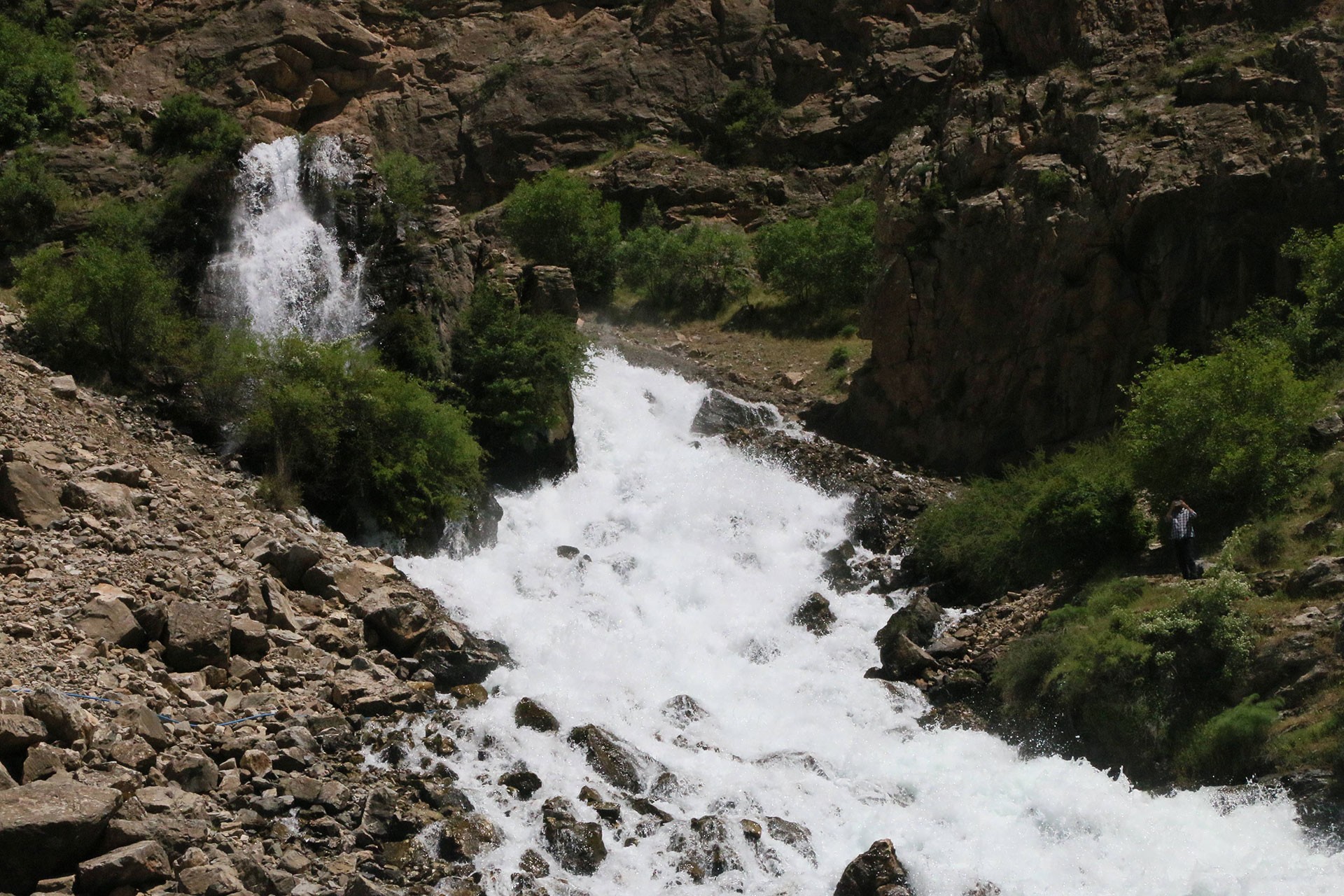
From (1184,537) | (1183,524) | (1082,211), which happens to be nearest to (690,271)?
(1082,211)

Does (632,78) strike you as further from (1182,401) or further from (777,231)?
(1182,401)

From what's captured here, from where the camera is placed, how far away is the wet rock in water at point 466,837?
13.3 metres

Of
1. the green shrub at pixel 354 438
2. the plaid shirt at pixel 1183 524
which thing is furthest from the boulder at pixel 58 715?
the plaid shirt at pixel 1183 524

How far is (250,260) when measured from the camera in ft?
84.6

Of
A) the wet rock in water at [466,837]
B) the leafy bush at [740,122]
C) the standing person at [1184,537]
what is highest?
the leafy bush at [740,122]

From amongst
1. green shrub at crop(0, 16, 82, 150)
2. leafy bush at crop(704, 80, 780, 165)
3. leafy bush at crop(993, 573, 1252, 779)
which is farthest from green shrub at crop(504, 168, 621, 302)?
leafy bush at crop(993, 573, 1252, 779)

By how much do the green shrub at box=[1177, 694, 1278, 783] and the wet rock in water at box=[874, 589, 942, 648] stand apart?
5456mm

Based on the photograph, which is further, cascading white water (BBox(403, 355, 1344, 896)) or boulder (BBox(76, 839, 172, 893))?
cascading white water (BBox(403, 355, 1344, 896))

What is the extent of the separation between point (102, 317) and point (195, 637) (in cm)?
938

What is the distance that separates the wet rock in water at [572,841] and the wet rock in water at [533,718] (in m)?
1.96

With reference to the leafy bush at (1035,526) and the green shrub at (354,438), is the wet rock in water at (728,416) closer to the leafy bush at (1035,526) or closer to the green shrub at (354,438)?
the leafy bush at (1035,526)

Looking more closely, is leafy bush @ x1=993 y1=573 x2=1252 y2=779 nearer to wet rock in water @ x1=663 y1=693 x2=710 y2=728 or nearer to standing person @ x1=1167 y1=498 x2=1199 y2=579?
standing person @ x1=1167 y1=498 x2=1199 y2=579

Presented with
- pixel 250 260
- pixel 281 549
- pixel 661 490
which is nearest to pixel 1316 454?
pixel 661 490

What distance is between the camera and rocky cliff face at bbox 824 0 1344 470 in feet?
86.8
